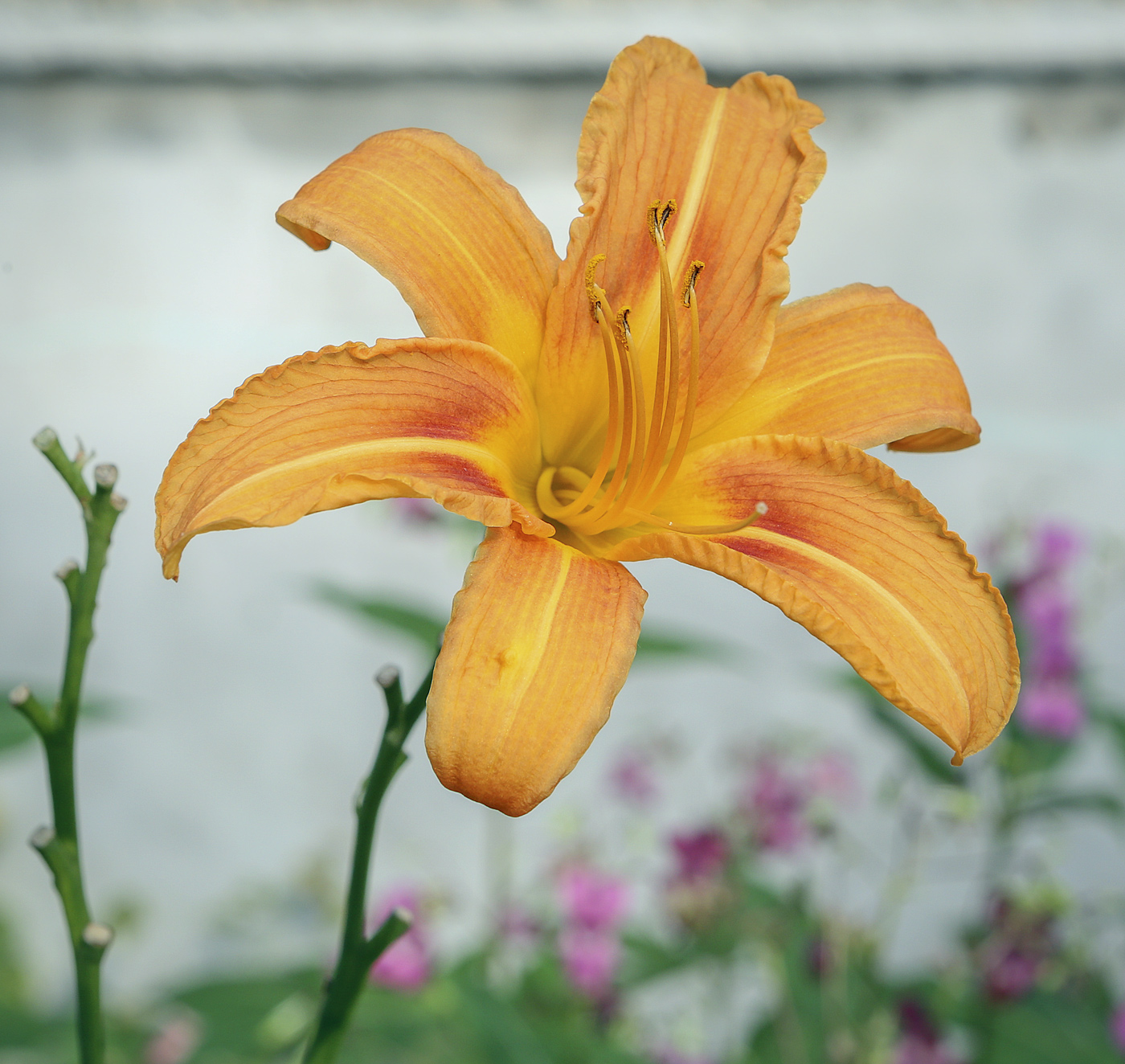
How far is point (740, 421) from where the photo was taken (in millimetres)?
556

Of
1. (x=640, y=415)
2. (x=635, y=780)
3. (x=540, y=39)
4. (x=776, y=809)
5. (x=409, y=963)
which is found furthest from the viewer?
(x=540, y=39)

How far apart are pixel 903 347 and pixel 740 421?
0.11 m

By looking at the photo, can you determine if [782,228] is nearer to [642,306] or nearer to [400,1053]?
[642,306]

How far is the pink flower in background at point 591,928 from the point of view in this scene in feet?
4.22

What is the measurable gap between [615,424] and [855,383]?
140mm

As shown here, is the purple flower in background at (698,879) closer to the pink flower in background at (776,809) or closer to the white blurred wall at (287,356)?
the pink flower in background at (776,809)

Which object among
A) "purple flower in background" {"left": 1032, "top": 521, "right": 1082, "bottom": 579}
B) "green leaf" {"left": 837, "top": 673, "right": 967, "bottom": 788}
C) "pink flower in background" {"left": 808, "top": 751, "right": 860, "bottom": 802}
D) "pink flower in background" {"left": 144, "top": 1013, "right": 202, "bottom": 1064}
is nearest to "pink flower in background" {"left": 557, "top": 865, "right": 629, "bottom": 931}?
"pink flower in background" {"left": 808, "top": 751, "right": 860, "bottom": 802}

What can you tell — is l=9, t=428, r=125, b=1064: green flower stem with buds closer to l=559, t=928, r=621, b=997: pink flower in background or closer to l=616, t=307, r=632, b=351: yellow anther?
l=616, t=307, r=632, b=351: yellow anther

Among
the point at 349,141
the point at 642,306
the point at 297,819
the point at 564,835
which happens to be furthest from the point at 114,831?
the point at 642,306

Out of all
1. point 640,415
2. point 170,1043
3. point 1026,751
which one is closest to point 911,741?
point 1026,751

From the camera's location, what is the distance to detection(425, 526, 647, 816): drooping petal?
1.25ft

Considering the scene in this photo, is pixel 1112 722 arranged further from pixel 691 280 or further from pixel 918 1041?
pixel 691 280

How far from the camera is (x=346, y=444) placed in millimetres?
428

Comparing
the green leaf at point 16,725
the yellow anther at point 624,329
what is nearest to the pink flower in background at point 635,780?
the green leaf at point 16,725
